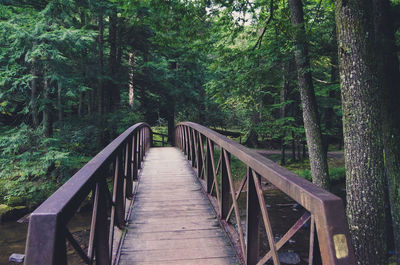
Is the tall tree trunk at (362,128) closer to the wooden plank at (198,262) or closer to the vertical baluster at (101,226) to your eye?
the wooden plank at (198,262)

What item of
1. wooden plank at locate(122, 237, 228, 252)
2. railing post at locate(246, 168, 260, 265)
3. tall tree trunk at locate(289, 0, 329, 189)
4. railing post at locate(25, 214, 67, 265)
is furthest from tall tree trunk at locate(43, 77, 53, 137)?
A: railing post at locate(25, 214, 67, 265)

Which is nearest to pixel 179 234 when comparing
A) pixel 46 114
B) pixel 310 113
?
pixel 310 113

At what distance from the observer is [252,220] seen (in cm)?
218

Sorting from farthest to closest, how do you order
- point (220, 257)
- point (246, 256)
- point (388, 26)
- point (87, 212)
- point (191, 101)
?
point (191, 101)
point (87, 212)
point (388, 26)
point (220, 257)
point (246, 256)

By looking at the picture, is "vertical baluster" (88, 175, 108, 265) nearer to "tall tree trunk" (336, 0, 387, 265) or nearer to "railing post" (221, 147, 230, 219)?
"railing post" (221, 147, 230, 219)

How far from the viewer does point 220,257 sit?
8.32 feet

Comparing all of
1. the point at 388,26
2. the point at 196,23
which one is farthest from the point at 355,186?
the point at 196,23

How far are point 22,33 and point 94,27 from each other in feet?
15.5

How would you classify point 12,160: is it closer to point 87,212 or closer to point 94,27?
point 87,212

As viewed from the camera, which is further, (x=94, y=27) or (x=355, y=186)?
(x=94, y=27)

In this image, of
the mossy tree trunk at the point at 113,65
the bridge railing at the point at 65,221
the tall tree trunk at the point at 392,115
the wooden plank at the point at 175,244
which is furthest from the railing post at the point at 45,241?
the mossy tree trunk at the point at 113,65

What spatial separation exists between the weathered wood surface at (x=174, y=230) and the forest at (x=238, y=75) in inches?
92.6

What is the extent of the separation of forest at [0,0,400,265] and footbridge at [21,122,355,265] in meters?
1.91

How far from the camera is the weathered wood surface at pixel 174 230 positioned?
2.54 meters
